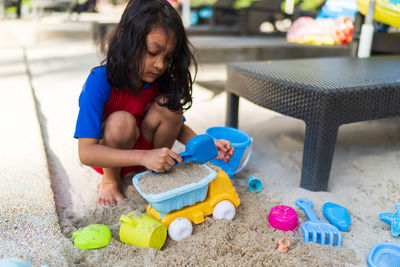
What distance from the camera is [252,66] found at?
1.93 m

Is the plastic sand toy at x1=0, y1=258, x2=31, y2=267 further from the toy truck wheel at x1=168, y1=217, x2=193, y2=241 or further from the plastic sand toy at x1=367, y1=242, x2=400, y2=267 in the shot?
the plastic sand toy at x1=367, y1=242, x2=400, y2=267

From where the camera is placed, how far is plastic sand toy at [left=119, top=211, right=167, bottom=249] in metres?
1.10

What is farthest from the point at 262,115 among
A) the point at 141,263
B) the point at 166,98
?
the point at 141,263

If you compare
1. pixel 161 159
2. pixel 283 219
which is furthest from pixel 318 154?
pixel 161 159

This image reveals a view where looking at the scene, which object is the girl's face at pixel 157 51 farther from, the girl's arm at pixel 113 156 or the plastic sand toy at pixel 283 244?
the plastic sand toy at pixel 283 244

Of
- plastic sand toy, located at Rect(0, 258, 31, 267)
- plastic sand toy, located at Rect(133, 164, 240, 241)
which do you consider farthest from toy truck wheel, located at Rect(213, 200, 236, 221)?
plastic sand toy, located at Rect(0, 258, 31, 267)

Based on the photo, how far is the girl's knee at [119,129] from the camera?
135 cm

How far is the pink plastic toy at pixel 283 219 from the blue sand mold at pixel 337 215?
0.14m

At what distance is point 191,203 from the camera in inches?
48.1

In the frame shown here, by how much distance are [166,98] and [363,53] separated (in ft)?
6.06

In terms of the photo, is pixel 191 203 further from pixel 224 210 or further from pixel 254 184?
pixel 254 184

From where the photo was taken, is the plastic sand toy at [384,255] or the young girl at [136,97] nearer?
the plastic sand toy at [384,255]

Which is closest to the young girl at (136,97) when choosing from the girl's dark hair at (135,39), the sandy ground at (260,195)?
the girl's dark hair at (135,39)

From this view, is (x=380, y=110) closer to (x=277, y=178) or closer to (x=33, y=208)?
(x=277, y=178)
